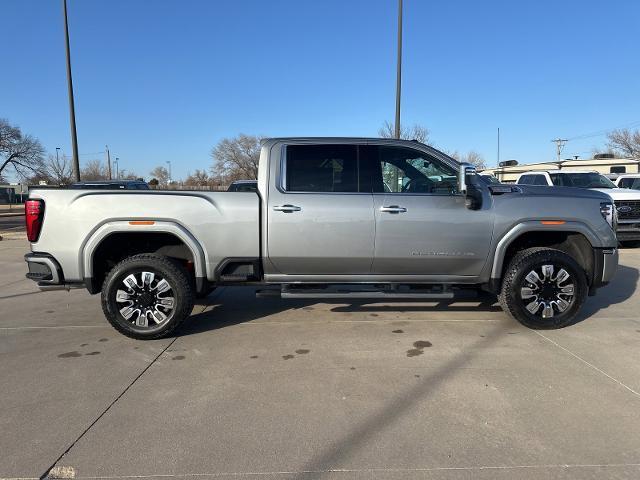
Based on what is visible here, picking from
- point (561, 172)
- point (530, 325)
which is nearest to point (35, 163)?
point (561, 172)

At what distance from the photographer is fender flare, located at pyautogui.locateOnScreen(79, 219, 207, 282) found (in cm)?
445

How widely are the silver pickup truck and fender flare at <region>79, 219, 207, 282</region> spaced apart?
13 millimetres

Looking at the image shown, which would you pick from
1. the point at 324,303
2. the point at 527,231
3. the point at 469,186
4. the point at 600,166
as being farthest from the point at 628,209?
the point at 600,166

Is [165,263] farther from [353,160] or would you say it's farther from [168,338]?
[353,160]

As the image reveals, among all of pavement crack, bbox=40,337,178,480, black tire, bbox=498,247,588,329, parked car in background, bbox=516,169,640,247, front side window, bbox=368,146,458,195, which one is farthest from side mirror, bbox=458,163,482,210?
parked car in background, bbox=516,169,640,247

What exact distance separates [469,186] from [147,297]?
3508mm

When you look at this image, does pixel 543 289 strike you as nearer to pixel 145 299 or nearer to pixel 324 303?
pixel 324 303

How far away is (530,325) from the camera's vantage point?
15.9 ft

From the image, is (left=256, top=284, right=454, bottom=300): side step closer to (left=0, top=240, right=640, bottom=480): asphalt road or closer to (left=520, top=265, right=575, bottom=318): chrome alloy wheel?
(left=0, top=240, right=640, bottom=480): asphalt road

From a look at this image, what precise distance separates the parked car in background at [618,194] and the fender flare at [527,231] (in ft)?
18.9

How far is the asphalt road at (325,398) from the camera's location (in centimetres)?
260

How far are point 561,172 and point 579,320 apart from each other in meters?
7.88

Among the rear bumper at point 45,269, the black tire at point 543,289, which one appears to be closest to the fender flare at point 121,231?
the rear bumper at point 45,269

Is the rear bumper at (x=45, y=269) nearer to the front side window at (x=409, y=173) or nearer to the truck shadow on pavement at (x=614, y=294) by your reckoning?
the front side window at (x=409, y=173)
